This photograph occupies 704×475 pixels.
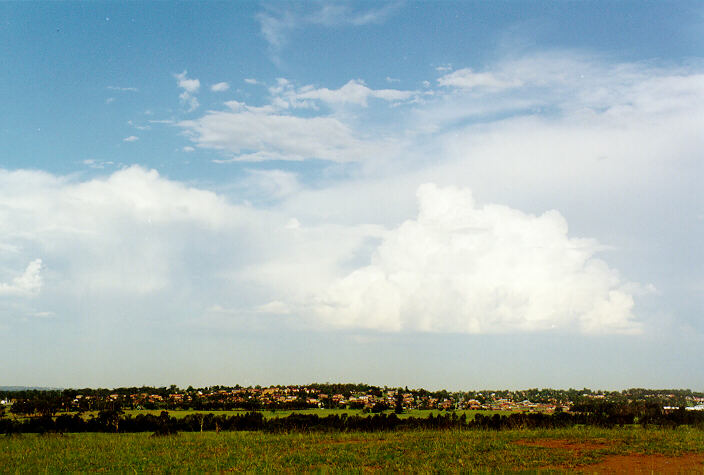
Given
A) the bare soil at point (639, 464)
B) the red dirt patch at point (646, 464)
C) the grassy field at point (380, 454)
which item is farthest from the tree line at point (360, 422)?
the red dirt patch at point (646, 464)

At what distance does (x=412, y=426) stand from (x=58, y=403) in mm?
107291

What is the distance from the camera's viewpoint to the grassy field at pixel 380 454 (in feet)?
118

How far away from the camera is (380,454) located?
137 feet

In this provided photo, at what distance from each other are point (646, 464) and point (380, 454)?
17665 millimetres

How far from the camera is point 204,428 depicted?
107062 mm

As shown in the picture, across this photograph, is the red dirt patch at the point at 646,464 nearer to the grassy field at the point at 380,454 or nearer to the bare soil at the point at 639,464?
the bare soil at the point at 639,464

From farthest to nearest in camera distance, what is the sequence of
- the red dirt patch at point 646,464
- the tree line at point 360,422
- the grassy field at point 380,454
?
the tree line at point 360,422
the grassy field at point 380,454
the red dirt patch at point 646,464

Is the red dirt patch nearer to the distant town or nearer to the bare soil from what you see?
the bare soil

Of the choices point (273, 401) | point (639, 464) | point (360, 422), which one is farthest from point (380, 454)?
point (273, 401)

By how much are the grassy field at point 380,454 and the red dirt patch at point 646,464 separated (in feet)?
1.13

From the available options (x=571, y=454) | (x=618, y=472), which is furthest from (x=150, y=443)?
(x=618, y=472)

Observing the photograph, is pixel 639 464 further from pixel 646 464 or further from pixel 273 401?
pixel 273 401

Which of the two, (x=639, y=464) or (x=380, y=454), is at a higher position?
(x=639, y=464)

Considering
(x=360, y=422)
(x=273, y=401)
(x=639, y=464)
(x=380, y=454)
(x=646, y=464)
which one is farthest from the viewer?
(x=273, y=401)
